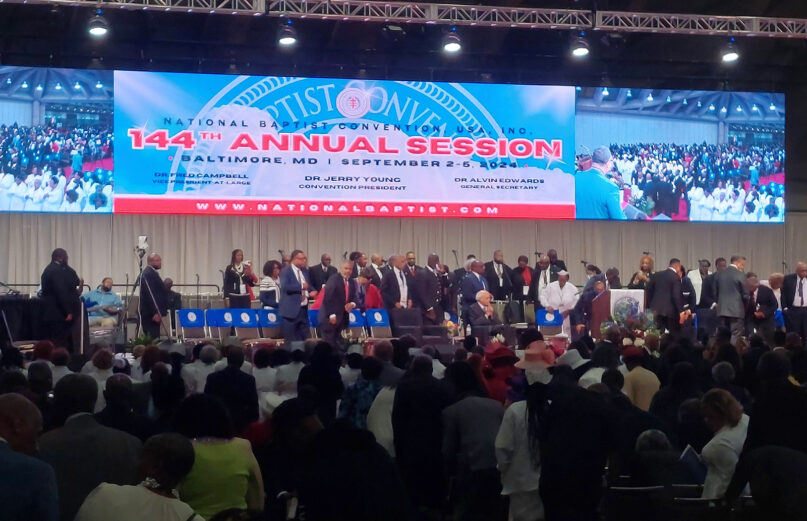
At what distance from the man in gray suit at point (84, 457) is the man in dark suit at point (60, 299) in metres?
8.47

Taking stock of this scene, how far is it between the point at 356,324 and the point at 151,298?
246 centimetres

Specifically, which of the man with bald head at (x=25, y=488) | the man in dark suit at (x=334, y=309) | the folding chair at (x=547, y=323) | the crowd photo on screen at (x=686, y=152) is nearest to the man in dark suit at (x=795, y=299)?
the folding chair at (x=547, y=323)

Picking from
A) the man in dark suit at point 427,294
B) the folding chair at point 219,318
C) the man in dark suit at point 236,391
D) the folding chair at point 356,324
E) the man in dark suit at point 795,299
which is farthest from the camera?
the man in dark suit at point 427,294

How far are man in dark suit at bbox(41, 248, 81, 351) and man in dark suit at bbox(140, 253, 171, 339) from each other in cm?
120

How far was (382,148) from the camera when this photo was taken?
17.1 metres

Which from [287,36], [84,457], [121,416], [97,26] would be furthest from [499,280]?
[84,457]

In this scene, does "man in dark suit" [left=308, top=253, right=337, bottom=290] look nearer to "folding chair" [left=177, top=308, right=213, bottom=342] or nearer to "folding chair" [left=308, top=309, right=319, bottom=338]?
"folding chair" [left=308, top=309, right=319, bottom=338]

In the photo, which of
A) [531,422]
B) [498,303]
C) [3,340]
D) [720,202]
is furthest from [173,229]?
[531,422]

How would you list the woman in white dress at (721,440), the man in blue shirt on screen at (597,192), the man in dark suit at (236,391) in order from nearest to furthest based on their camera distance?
the woman in white dress at (721,440) → the man in dark suit at (236,391) → the man in blue shirt on screen at (597,192)

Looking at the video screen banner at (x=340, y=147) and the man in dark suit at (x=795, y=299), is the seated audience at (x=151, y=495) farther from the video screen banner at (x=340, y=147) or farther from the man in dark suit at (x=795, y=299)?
the video screen banner at (x=340, y=147)

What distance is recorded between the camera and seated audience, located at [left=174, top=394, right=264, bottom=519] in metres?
4.12

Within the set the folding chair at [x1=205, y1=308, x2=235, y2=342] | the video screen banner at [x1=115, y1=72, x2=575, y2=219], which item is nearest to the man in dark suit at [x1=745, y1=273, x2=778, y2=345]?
the video screen banner at [x1=115, y1=72, x2=575, y2=219]

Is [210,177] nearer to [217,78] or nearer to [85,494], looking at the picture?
[217,78]

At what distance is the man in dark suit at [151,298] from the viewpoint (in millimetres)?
13648
